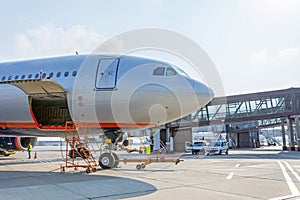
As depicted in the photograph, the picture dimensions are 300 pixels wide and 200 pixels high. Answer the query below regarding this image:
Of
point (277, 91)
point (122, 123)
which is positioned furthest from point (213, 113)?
point (122, 123)

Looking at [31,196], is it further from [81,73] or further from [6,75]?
[6,75]

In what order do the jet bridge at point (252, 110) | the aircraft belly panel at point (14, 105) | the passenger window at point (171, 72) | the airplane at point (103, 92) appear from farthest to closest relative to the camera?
the jet bridge at point (252, 110) → the aircraft belly panel at point (14, 105) → the passenger window at point (171, 72) → the airplane at point (103, 92)

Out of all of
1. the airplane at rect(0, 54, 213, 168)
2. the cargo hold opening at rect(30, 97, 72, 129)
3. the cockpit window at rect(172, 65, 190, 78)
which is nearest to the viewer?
the airplane at rect(0, 54, 213, 168)

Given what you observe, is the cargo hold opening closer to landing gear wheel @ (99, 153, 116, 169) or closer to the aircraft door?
landing gear wheel @ (99, 153, 116, 169)

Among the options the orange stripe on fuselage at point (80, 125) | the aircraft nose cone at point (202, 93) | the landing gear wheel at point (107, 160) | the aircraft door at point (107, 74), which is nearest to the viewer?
the aircraft nose cone at point (202, 93)

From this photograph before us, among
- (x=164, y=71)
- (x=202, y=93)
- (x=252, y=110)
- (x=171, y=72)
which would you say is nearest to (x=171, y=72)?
(x=171, y=72)

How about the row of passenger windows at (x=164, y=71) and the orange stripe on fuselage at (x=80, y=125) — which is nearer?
the row of passenger windows at (x=164, y=71)

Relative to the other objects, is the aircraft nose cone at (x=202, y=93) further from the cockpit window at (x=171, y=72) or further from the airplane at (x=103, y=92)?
the cockpit window at (x=171, y=72)

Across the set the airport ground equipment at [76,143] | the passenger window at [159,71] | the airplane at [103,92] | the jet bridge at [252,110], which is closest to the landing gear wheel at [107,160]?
the airplane at [103,92]

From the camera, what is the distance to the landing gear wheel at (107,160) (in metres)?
11.5

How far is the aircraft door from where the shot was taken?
1022 centimetres

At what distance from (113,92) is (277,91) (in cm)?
3053

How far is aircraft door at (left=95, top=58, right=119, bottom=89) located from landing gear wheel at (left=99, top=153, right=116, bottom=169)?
2.87m

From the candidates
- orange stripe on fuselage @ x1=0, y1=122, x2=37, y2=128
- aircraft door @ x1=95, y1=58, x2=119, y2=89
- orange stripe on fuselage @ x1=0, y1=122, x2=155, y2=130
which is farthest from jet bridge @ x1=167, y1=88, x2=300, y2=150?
orange stripe on fuselage @ x1=0, y1=122, x2=37, y2=128
